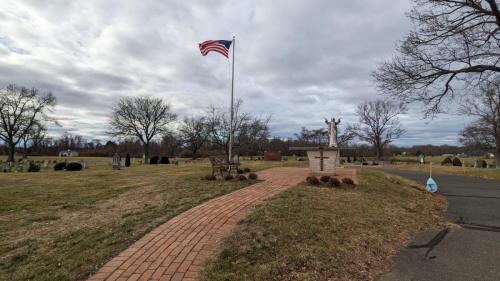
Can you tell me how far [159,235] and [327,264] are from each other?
255cm

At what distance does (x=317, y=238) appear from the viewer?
17.9 ft

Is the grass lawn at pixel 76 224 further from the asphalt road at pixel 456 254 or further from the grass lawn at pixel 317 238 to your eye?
the asphalt road at pixel 456 254

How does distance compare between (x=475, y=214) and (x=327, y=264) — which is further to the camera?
(x=475, y=214)

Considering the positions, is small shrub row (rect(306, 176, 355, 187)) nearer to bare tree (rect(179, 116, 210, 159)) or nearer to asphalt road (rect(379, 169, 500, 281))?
asphalt road (rect(379, 169, 500, 281))

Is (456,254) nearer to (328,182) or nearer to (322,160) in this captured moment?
(328,182)

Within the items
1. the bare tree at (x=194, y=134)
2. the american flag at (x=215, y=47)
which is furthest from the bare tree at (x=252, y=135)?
the american flag at (x=215, y=47)

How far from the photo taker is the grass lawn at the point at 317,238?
425 cm

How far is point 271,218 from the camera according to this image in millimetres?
6004

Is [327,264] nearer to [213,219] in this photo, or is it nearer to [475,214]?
[213,219]

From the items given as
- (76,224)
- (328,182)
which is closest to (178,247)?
(76,224)

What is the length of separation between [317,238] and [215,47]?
509 inches

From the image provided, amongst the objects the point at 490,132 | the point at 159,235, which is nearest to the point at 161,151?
the point at 490,132

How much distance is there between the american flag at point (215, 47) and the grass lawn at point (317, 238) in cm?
955

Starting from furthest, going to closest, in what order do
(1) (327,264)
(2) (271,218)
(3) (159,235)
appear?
(2) (271,218), (3) (159,235), (1) (327,264)
